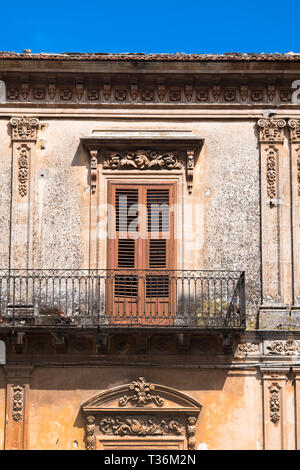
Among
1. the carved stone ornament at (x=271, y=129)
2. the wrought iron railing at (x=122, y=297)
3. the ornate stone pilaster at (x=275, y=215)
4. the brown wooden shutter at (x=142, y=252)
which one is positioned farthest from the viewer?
the carved stone ornament at (x=271, y=129)

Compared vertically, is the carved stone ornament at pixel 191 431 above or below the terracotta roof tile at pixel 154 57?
below

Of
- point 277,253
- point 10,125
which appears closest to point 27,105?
point 10,125

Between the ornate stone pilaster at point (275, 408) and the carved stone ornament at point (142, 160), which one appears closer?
the ornate stone pilaster at point (275, 408)

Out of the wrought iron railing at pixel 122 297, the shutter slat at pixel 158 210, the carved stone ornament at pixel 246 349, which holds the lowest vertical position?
the carved stone ornament at pixel 246 349

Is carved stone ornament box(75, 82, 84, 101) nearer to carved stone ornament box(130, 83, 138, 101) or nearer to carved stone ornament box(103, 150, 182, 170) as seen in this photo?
carved stone ornament box(130, 83, 138, 101)

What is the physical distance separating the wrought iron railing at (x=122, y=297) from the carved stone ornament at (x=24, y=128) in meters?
2.46

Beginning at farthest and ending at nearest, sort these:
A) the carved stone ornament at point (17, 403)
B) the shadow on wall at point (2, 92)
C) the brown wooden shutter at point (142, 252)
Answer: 1. the shadow on wall at point (2, 92)
2. the brown wooden shutter at point (142, 252)
3. the carved stone ornament at point (17, 403)

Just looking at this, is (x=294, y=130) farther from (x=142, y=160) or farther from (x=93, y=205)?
(x=93, y=205)

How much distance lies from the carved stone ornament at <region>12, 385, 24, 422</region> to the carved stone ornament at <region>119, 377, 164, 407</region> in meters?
1.67

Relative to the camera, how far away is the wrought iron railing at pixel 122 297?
17.2 metres

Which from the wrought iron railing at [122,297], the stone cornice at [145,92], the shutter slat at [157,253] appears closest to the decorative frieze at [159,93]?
the stone cornice at [145,92]

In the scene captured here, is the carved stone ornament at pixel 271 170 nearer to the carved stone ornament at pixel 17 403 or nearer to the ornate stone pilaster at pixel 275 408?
the ornate stone pilaster at pixel 275 408

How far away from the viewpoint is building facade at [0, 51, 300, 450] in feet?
55.8

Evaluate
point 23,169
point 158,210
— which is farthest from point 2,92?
point 158,210
